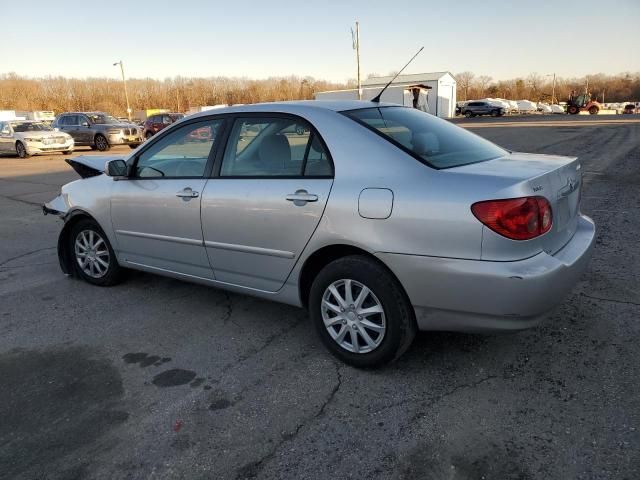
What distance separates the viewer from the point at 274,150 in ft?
11.3

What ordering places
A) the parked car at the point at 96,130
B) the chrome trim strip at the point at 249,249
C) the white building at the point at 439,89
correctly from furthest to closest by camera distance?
the white building at the point at 439,89, the parked car at the point at 96,130, the chrome trim strip at the point at 249,249

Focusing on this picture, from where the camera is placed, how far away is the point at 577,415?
8.29 ft

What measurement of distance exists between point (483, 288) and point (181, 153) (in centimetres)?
262

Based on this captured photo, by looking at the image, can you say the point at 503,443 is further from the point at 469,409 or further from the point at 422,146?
the point at 422,146

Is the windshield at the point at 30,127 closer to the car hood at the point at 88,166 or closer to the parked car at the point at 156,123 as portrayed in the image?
the parked car at the point at 156,123

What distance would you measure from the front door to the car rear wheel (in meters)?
20.3

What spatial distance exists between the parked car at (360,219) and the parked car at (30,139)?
1875 cm

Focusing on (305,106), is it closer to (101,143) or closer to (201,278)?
(201,278)

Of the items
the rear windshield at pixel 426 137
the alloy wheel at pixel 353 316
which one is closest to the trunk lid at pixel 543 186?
the rear windshield at pixel 426 137

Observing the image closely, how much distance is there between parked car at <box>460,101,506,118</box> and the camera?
53875 millimetres

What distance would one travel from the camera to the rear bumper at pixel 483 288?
251cm

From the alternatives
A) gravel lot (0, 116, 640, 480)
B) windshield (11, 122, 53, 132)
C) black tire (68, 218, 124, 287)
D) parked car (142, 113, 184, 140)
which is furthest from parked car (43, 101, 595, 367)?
parked car (142, 113, 184, 140)

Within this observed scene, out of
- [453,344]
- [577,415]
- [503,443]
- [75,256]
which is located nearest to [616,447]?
[577,415]

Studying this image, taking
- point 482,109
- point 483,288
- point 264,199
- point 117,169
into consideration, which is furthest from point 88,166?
point 482,109
